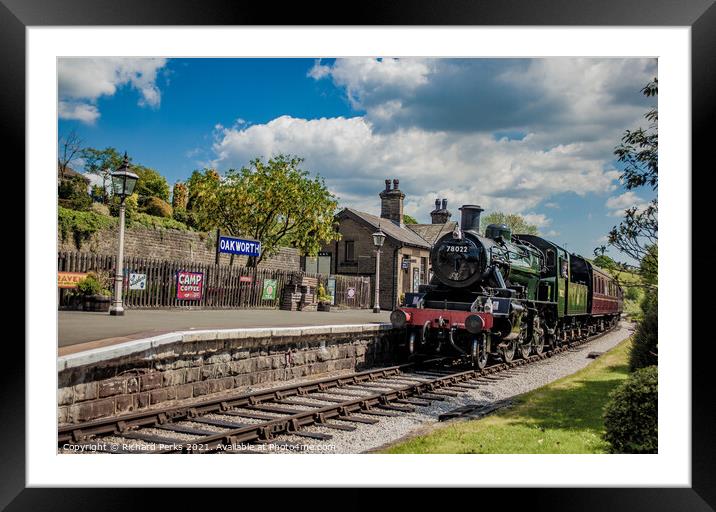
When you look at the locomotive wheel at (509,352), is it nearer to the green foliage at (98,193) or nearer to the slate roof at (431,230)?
the slate roof at (431,230)

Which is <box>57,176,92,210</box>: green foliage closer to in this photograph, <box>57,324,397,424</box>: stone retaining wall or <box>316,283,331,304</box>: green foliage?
<box>57,324,397,424</box>: stone retaining wall

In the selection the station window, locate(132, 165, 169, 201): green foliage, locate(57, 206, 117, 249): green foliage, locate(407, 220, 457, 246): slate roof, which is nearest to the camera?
locate(132, 165, 169, 201): green foliage

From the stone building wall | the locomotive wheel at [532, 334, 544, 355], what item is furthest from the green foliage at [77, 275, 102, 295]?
the locomotive wheel at [532, 334, 544, 355]

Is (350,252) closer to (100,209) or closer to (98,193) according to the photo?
(100,209)

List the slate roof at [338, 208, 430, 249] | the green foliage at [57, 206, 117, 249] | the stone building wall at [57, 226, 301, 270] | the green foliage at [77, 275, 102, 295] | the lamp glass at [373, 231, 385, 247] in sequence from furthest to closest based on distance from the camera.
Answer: the slate roof at [338, 208, 430, 249] → the lamp glass at [373, 231, 385, 247] → the stone building wall at [57, 226, 301, 270] → the green foliage at [57, 206, 117, 249] → the green foliage at [77, 275, 102, 295]

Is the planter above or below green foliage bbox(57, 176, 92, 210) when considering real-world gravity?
below

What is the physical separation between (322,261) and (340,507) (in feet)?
48.8

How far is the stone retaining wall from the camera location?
5145 millimetres

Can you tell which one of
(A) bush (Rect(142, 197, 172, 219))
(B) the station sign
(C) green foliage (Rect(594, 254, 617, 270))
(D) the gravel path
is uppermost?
(A) bush (Rect(142, 197, 172, 219))

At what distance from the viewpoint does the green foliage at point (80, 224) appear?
1097 centimetres

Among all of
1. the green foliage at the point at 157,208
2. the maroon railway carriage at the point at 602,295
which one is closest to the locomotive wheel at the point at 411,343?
the green foliage at the point at 157,208

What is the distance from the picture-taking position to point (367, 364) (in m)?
10.1
